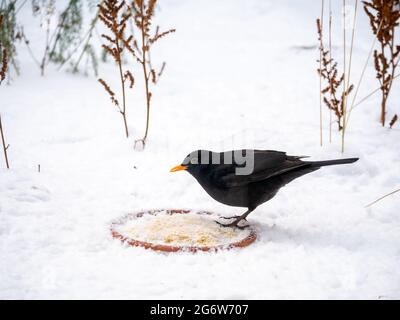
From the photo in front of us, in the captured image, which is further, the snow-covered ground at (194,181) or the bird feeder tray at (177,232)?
the bird feeder tray at (177,232)

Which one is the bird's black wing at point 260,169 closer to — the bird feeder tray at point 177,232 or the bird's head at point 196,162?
the bird's head at point 196,162

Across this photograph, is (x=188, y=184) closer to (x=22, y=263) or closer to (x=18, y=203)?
(x=18, y=203)

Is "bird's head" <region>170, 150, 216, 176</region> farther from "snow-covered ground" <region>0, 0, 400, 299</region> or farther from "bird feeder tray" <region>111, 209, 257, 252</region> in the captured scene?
"snow-covered ground" <region>0, 0, 400, 299</region>

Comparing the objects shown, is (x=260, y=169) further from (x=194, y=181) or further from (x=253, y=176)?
(x=194, y=181)

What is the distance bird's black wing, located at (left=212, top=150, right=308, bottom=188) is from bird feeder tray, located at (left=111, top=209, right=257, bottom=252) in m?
0.35

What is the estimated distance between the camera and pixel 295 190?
4.50 meters

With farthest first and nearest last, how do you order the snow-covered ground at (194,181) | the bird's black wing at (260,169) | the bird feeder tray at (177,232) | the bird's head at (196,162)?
the bird's head at (196,162)
the bird's black wing at (260,169)
the bird feeder tray at (177,232)
the snow-covered ground at (194,181)

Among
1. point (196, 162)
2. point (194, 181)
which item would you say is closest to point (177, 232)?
point (196, 162)

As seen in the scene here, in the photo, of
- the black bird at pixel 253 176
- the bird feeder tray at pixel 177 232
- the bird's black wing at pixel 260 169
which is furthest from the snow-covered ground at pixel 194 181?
the bird's black wing at pixel 260 169

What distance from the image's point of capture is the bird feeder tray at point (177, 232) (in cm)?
324

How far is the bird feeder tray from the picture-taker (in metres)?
3.24

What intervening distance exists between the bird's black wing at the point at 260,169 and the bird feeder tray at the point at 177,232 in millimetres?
354

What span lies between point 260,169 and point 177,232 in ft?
2.65
